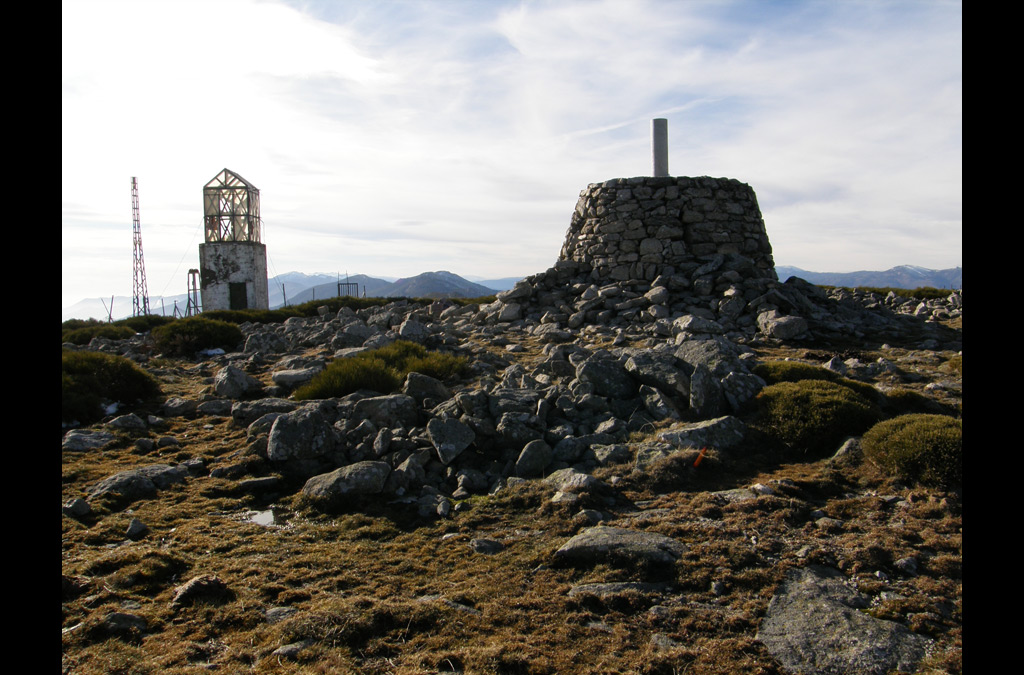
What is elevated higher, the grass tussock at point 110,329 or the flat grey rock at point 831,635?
the grass tussock at point 110,329

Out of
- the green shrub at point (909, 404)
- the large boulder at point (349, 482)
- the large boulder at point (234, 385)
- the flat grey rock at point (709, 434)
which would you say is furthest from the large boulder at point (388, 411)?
the green shrub at point (909, 404)

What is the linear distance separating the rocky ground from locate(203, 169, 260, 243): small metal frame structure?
75.9ft

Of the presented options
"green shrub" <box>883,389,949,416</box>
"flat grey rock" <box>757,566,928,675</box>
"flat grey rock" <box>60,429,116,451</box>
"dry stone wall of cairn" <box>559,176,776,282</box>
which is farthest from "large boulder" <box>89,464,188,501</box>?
"dry stone wall of cairn" <box>559,176,776,282</box>

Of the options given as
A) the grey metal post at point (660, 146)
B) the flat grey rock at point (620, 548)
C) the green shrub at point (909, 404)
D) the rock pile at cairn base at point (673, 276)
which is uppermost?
the grey metal post at point (660, 146)

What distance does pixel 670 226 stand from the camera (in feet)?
53.9

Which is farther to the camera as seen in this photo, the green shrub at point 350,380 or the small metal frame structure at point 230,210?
the small metal frame structure at point 230,210

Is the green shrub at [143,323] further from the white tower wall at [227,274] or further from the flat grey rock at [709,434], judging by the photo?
the flat grey rock at [709,434]

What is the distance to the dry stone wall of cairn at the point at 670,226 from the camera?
54.0 feet

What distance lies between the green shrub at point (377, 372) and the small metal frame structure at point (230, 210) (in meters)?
23.1

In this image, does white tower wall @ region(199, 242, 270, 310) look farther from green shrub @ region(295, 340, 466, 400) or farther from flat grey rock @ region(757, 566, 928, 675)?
flat grey rock @ region(757, 566, 928, 675)
